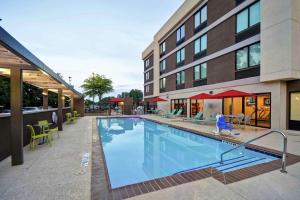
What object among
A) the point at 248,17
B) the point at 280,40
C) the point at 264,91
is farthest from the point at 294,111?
the point at 248,17

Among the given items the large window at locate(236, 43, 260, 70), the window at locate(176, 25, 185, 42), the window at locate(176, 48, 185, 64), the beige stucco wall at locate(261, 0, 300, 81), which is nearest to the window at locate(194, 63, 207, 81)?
the window at locate(176, 48, 185, 64)

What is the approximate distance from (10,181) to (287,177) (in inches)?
236

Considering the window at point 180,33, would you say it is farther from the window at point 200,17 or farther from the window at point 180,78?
the window at point 180,78

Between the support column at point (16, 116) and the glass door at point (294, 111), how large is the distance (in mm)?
12954

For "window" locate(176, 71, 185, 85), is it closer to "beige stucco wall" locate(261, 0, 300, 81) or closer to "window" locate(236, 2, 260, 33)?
"window" locate(236, 2, 260, 33)

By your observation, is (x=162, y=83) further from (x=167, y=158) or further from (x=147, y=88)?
(x=167, y=158)

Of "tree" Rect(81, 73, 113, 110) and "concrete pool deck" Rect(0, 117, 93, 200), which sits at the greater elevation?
"tree" Rect(81, 73, 113, 110)

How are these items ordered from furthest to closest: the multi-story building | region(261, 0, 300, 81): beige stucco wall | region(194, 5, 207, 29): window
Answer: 1. region(194, 5, 207, 29): window
2. the multi-story building
3. region(261, 0, 300, 81): beige stucco wall

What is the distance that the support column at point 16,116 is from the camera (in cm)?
445

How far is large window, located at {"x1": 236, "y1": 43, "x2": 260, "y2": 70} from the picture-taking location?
10783 mm

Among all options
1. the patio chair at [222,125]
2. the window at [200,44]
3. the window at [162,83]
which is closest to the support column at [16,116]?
the patio chair at [222,125]

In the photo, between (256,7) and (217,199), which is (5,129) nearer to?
(217,199)

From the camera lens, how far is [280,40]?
9.16m

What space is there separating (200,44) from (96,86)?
2391 cm
